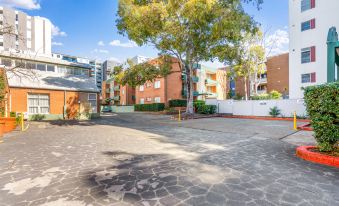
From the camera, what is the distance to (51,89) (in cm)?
1947

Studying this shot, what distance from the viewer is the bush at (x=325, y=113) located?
→ 5000 millimetres

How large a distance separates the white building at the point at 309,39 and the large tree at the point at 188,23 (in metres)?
9.84

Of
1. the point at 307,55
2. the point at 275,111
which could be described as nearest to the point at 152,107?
the point at 275,111

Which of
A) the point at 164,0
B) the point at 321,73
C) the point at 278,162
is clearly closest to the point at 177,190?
the point at 278,162

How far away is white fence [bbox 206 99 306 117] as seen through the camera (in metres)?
17.6

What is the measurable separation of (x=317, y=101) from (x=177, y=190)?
4.70 m

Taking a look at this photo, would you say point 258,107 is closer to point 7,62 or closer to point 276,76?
point 276,76

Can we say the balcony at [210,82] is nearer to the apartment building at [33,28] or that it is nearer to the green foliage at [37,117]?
the green foliage at [37,117]

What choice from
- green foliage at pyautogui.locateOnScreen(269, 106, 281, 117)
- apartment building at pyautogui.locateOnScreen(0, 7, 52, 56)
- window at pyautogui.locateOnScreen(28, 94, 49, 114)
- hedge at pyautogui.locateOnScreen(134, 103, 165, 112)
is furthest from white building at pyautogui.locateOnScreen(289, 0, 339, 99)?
apartment building at pyautogui.locateOnScreen(0, 7, 52, 56)

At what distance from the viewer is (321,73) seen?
2080cm

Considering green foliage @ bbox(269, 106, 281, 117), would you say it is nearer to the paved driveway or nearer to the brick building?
the paved driveway

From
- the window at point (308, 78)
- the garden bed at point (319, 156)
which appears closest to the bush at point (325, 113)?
the garden bed at point (319, 156)

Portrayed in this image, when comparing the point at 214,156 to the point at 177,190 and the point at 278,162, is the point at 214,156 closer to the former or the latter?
the point at 278,162

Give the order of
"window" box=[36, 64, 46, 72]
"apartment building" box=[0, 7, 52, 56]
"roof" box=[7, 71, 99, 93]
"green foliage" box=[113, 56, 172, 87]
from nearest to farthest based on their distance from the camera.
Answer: "roof" box=[7, 71, 99, 93], "green foliage" box=[113, 56, 172, 87], "window" box=[36, 64, 46, 72], "apartment building" box=[0, 7, 52, 56]
